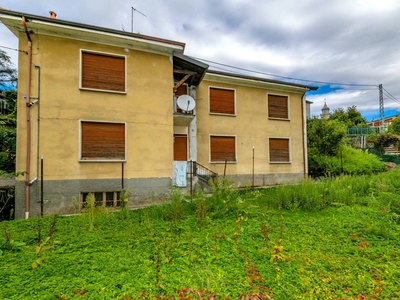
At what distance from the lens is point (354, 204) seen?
6227 millimetres

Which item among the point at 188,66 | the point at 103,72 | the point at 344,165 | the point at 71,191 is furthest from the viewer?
the point at 344,165

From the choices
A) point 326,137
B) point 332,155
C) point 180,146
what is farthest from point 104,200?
point 332,155

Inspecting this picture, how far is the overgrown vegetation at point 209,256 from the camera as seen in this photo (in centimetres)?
261

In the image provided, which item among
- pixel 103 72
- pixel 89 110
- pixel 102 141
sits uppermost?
pixel 103 72

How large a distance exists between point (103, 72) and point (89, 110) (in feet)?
5.27

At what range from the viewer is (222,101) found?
1233 cm

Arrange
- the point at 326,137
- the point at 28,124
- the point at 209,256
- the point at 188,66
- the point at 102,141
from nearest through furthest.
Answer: the point at 209,256 < the point at 28,124 < the point at 102,141 < the point at 188,66 < the point at 326,137

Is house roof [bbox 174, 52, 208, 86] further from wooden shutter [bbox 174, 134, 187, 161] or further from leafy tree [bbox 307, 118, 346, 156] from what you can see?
leafy tree [bbox 307, 118, 346, 156]

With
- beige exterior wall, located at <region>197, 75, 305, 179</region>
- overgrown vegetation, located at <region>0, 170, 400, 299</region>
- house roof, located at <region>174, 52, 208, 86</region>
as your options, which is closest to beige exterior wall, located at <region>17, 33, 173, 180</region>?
house roof, located at <region>174, 52, 208, 86</region>

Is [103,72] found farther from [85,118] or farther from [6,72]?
[6,72]

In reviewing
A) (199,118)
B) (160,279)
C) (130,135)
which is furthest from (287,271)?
(199,118)

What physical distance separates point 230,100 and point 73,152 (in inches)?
331

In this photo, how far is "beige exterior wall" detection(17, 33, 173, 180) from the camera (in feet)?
24.9

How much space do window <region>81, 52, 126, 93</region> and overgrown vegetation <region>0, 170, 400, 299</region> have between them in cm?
498
